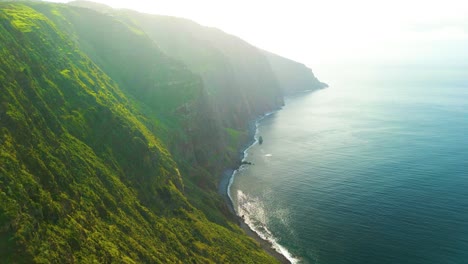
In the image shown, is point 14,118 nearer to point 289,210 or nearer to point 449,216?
point 289,210

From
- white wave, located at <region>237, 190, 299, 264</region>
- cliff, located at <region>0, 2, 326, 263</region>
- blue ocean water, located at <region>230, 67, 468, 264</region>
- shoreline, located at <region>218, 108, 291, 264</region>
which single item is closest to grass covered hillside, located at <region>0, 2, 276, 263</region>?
cliff, located at <region>0, 2, 326, 263</region>

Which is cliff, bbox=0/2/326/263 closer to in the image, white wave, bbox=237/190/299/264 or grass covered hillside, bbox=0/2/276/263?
grass covered hillside, bbox=0/2/276/263

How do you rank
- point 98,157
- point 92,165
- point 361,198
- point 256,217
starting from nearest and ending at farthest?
point 92,165, point 98,157, point 256,217, point 361,198

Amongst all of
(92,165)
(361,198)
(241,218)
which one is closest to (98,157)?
(92,165)

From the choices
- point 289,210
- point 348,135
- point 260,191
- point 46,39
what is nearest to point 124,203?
point 46,39

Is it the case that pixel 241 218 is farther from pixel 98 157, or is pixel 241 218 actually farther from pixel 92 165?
pixel 92 165

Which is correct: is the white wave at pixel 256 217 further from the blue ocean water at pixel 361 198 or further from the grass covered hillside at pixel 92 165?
the grass covered hillside at pixel 92 165
